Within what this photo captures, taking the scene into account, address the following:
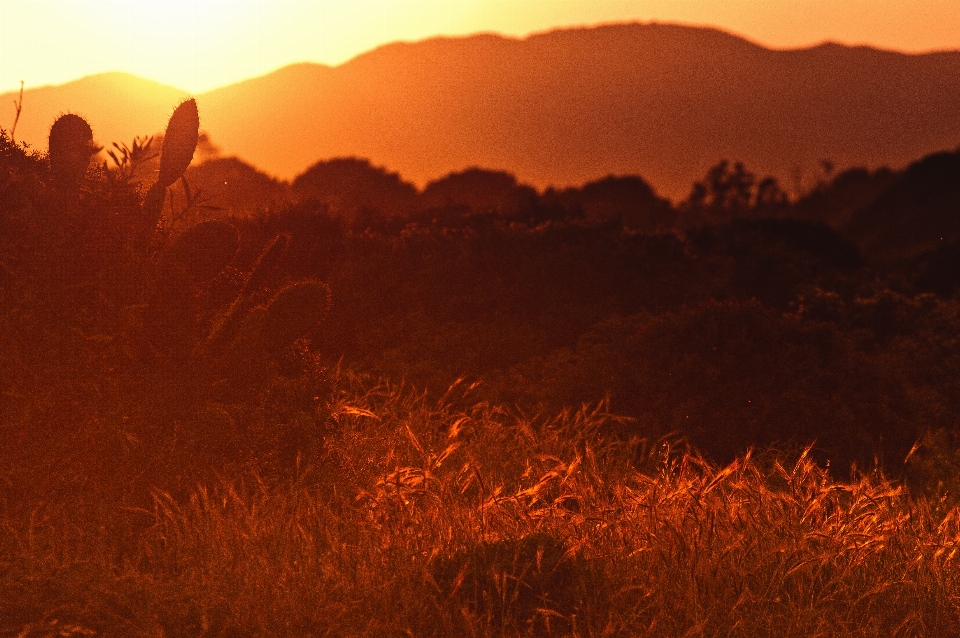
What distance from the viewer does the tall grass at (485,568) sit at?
5.84 m

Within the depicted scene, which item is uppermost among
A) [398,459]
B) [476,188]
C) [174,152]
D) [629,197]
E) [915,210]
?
[174,152]

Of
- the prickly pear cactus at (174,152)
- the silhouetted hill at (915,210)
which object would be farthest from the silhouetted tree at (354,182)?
the prickly pear cactus at (174,152)

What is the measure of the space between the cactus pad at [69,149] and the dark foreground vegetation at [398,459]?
2 centimetres

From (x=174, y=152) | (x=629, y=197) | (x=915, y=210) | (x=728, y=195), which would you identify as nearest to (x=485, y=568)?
(x=174, y=152)

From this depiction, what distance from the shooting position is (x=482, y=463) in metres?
9.56

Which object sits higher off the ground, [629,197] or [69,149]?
[69,149]

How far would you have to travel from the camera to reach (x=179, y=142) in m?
9.02

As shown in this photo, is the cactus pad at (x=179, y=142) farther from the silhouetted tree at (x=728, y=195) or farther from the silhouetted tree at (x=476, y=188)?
the silhouetted tree at (x=728, y=195)

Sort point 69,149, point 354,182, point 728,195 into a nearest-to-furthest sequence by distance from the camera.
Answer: point 69,149 → point 354,182 → point 728,195

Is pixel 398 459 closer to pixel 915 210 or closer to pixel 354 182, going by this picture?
pixel 915 210

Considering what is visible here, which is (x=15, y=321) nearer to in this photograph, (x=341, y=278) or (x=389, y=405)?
(x=389, y=405)

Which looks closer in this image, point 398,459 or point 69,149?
point 69,149

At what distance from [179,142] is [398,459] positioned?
3001 millimetres

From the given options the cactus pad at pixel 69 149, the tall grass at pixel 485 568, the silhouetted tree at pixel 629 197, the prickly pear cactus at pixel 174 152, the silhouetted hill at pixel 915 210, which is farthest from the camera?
the silhouetted tree at pixel 629 197
